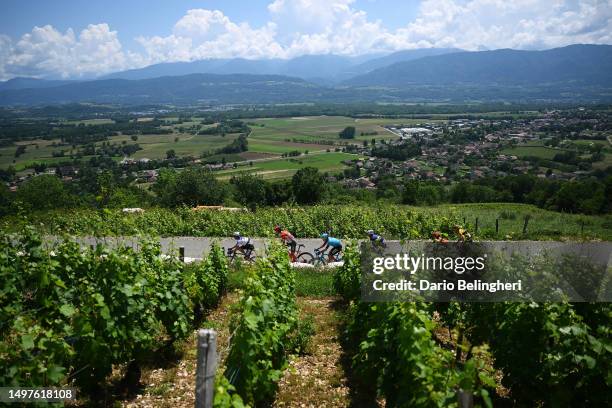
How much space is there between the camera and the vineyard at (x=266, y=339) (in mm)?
4453

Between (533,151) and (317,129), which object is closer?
(533,151)

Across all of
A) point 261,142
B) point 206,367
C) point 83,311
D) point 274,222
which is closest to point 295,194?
point 274,222

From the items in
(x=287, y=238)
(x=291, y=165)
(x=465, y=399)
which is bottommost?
(x=291, y=165)

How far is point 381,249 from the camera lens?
29.3 feet

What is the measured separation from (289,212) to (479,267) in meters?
16.9

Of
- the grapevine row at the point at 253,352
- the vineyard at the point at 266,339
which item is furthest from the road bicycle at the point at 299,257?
the grapevine row at the point at 253,352

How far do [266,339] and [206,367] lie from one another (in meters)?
1.71

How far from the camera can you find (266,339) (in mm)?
5633

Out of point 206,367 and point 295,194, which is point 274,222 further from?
point 295,194

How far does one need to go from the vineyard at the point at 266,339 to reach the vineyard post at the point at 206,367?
0.55 feet

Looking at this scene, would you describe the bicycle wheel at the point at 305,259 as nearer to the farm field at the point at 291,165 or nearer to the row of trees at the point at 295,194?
the row of trees at the point at 295,194

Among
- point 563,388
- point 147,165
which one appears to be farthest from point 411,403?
point 147,165

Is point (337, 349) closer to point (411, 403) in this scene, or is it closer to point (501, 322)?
point (501, 322)

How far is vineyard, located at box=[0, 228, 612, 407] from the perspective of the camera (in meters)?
4.45
